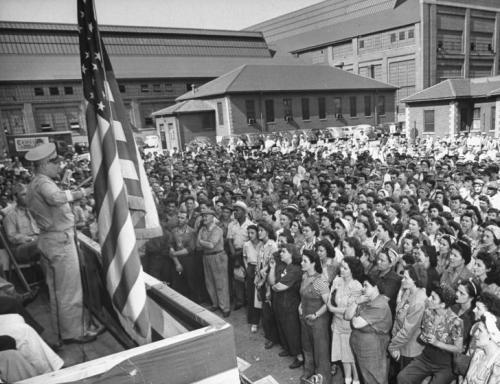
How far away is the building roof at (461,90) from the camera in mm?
29375

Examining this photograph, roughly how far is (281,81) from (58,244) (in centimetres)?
3801

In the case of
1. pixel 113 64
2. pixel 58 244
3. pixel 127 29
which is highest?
pixel 127 29

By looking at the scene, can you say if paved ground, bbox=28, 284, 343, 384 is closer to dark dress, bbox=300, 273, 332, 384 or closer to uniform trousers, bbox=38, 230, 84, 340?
uniform trousers, bbox=38, 230, 84, 340

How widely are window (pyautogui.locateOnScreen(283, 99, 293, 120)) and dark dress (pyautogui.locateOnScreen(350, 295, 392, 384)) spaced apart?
36291mm

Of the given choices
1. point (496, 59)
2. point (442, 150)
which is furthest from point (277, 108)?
point (496, 59)

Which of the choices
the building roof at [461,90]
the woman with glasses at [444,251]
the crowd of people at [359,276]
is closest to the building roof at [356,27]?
the building roof at [461,90]

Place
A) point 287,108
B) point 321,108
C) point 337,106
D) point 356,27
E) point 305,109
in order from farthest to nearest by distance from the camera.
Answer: point 356,27 → point 337,106 → point 321,108 → point 305,109 → point 287,108

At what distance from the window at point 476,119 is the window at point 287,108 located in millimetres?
16292

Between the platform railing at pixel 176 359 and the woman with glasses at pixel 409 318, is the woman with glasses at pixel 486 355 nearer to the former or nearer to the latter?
the woman with glasses at pixel 409 318

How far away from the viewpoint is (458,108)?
2955cm

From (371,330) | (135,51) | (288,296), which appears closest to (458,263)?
(371,330)

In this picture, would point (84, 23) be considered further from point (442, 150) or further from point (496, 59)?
point (496, 59)

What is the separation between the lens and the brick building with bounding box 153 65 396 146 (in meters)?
36.5

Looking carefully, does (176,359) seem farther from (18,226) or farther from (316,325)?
(18,226)
